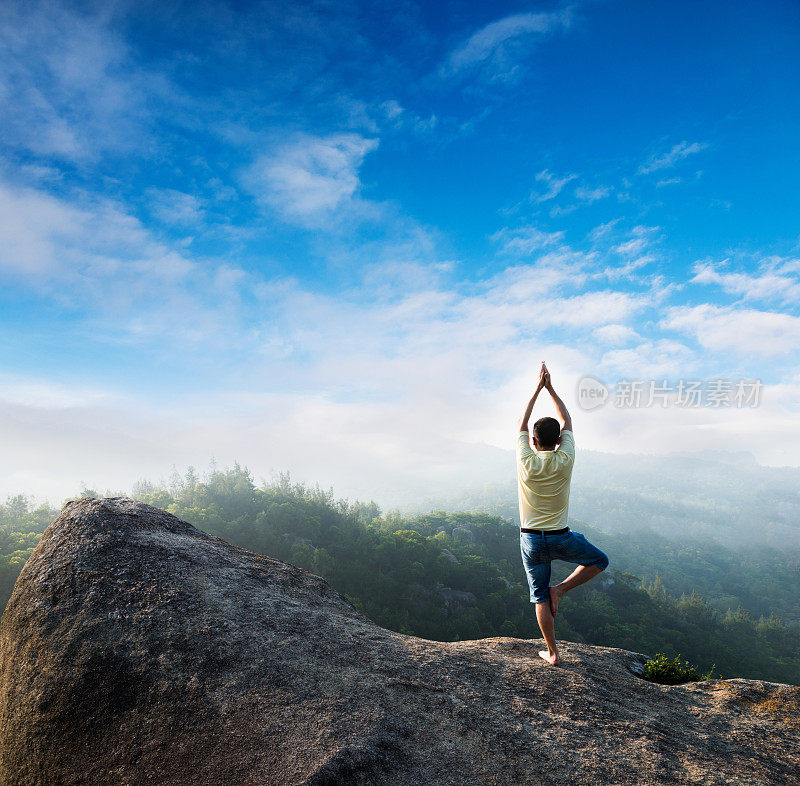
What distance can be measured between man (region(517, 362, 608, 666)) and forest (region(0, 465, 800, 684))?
2344 inches

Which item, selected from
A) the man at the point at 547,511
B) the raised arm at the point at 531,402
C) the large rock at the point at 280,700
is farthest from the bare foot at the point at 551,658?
the raised arm at the point at 531,402

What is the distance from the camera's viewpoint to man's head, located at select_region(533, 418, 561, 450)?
534cm

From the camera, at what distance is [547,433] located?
5340 mm

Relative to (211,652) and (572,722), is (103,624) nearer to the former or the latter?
(211,652)

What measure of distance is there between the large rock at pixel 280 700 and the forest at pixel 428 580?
189 feet

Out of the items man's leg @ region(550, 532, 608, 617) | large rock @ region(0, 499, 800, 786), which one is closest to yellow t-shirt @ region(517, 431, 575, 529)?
man's leg @ region(550, 532, 608, 617)

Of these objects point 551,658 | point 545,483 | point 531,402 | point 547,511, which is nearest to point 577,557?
point 547,511

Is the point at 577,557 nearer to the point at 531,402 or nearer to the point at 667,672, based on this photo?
the point at 531,402

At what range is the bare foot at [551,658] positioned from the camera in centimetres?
583

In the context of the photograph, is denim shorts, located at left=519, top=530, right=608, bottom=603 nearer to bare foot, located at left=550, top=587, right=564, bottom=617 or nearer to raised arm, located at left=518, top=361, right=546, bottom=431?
bare foot, located at left=550, top=587, right=564, bottom=617

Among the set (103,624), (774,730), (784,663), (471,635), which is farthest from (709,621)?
(103,624)

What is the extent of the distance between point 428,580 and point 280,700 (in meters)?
72.8

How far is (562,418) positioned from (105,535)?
6.79 m

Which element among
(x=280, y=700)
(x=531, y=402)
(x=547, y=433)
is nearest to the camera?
(x=280, y=700)
